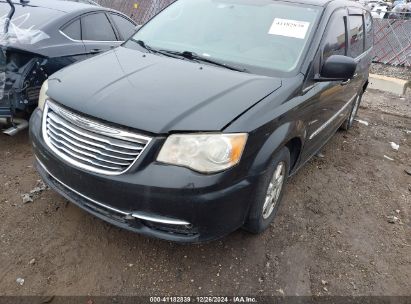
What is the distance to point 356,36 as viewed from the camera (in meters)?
4.32

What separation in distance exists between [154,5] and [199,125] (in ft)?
38.1

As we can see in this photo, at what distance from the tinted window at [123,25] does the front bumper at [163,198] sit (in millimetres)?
3278

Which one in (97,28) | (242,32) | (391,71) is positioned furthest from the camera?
(391,71)

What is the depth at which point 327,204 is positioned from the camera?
12.1ft

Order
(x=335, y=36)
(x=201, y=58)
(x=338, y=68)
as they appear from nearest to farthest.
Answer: (x=338, y=68) < (x=201, y=58) < (x=335, y=36)

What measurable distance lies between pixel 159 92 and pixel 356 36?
289cm

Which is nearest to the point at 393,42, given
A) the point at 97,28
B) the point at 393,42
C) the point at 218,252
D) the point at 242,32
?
the point at 393,42

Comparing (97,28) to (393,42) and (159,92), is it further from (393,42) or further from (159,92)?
(393,42)

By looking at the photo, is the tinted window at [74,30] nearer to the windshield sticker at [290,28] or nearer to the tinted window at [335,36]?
the windshield sticker at [290,28]

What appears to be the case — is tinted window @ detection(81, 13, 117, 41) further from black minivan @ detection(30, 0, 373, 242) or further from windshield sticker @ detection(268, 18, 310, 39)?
windshield sticker @ detection(268, 18, 310, 39)

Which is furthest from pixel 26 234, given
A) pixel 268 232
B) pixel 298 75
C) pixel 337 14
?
pixel 337 14

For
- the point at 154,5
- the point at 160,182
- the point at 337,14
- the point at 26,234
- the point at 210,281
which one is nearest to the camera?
the point at 160,182

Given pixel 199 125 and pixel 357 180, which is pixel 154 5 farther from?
pixel 199 125

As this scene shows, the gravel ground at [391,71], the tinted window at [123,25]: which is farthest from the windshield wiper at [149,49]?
the gravel ground at [391,71]
